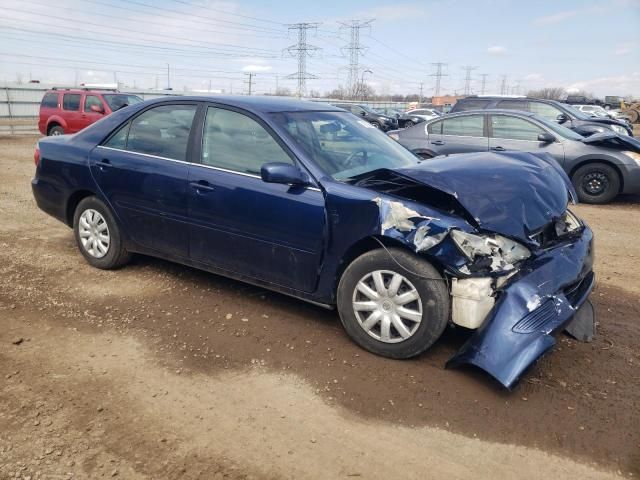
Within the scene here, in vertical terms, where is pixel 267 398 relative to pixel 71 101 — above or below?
below

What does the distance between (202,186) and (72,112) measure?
14755 millimetres

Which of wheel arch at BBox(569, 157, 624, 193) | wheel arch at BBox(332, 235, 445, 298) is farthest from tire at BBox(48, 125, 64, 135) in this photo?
wheel arch at BBox(332, 235, 445, 298)

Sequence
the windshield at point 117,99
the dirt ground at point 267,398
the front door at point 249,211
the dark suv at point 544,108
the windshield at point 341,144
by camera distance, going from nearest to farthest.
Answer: the dirt ground at point 267,398 < the front door at point 249,211 < the windshield at point 341,144 < the dark suv at point 544,108 < the windshield at point 117,99

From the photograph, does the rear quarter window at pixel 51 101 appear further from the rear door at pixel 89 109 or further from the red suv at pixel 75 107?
the rear door at pixel 89 109

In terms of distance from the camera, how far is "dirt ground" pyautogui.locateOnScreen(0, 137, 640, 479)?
2.47 m

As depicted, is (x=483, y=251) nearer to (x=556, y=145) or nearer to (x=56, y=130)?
(x=556, y=145)

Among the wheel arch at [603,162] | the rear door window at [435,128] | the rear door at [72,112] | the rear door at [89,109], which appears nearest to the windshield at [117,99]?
the rear door at [89,109]

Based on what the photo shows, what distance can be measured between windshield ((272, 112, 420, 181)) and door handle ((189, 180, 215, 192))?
0.71 meters

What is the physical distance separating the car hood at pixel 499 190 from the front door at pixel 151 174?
1.83 meters

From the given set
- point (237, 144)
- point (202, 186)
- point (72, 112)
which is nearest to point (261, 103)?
point (237, 144)

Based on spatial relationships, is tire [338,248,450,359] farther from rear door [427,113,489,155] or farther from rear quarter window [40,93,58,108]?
rear quarter window [40,93,58,108]

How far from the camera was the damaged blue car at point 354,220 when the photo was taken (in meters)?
3.13

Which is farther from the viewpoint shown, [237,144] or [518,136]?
[518,136]

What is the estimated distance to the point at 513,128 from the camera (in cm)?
888
